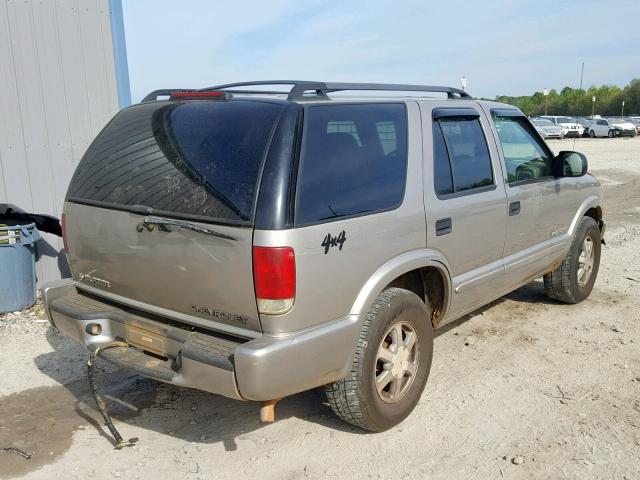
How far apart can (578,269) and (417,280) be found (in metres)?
2.51

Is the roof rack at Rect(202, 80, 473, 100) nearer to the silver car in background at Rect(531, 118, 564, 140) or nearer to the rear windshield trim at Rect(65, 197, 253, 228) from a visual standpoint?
the rear windshield trim at Rect(65, 197, 253, 228)

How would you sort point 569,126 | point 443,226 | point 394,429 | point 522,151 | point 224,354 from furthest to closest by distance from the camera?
point 569,126, point 522,151, point 443,226, point 394,429, point 224,354

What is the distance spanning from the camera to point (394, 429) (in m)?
3.60

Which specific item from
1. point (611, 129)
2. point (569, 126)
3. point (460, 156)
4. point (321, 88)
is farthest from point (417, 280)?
point (611, 129)

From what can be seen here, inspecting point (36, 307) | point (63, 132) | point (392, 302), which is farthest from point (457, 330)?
point (63, 132)

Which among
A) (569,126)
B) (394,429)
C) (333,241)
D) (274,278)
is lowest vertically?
(394,429)

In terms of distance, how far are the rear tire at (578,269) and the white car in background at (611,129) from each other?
130ft

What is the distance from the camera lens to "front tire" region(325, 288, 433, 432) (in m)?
3.23

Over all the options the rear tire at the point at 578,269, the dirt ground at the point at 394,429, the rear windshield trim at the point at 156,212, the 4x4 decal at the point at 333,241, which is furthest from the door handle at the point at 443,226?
the rear tire at the point at 578,269

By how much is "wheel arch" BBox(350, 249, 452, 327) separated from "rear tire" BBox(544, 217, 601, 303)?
2.08 metres

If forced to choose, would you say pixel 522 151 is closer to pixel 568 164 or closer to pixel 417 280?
pixel 568 164

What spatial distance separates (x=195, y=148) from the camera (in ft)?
10.2

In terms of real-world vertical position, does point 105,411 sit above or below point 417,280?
below

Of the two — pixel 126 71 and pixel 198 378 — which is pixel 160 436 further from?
pixel 126 71
